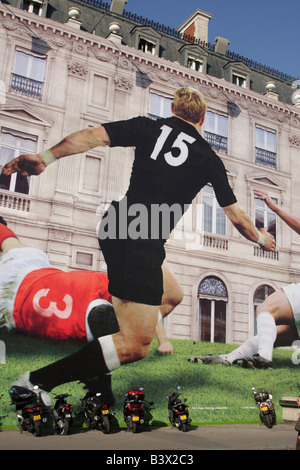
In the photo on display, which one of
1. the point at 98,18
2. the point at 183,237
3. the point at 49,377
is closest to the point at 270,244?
the point at 183,237

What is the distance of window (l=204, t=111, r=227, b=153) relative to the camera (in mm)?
18277

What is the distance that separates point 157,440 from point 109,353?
10.9 ft

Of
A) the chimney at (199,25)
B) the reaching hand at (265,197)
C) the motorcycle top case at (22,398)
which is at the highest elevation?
the chimney at (199,25)

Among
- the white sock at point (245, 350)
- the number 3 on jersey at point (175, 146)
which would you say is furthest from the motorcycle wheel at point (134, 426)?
the number 3 on jersey at point (175, 146)

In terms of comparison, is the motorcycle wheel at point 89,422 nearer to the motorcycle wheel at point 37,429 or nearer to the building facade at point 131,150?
the motorcycle wheel at point 37,429

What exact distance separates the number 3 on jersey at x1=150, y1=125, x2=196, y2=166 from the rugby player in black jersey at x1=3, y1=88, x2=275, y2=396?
3 cm

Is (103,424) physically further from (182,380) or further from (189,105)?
(189,105)

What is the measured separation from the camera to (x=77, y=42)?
16344 mm

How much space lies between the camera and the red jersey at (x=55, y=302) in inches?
533

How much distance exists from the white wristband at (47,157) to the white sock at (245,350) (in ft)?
28.2

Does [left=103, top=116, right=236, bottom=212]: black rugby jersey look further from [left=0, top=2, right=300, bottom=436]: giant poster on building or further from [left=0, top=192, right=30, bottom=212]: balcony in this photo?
[left=0, top=192, right=30, bottom=212]: balcony

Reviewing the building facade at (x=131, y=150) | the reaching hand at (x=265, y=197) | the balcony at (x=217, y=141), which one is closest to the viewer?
the building facade at (x=131, y=150)

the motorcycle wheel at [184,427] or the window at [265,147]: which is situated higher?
the window at [265,147]

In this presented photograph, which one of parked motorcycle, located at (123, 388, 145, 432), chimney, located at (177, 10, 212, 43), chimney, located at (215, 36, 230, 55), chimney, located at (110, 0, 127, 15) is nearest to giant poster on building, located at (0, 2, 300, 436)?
parked motorcycle, located at (123, 388, 145, 432)
